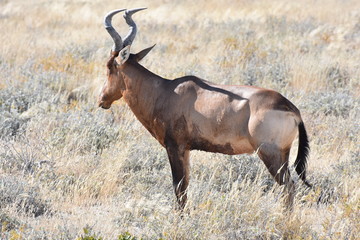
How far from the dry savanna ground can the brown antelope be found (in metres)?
0.39

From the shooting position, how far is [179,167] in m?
6.62

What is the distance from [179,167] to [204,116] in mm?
687

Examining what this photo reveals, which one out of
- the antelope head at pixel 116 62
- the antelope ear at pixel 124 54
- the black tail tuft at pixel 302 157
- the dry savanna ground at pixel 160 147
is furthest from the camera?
the antelope head at pixel 116 62

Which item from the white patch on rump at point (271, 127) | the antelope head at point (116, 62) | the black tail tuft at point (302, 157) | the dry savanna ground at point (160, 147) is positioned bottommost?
the dry savanna ground at point (160, 147)

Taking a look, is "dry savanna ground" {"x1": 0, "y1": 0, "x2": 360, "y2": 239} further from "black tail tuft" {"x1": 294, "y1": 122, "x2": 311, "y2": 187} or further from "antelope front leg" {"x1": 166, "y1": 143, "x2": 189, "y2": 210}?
"black tail tuft" {"x1": 294, "y1": 122, "x2": 311, "y2": 187}

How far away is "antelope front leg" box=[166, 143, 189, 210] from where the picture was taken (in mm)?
6570

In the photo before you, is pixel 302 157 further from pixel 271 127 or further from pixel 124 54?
pixel 124 54

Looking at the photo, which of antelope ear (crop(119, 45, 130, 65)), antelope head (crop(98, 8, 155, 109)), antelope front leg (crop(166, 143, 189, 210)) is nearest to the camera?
antelope front leg (crop(166, 143, 189, 210))

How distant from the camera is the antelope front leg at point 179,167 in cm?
→ 657

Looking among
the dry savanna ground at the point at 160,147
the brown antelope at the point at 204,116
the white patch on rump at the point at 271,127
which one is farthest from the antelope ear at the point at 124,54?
the white patch on rump at the point at 271,127

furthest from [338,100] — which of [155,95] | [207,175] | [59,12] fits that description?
[59,12]

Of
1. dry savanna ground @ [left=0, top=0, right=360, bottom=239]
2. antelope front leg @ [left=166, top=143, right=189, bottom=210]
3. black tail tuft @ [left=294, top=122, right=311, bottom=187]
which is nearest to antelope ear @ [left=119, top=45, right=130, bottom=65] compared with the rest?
antelope front leg @ [left=166, top=143, right=189, bottom=210]

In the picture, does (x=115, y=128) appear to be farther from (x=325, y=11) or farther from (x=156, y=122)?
(x=325, y=11)

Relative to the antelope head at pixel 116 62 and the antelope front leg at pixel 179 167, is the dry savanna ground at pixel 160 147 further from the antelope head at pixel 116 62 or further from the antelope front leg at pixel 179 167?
the antelope head at pixel 116 62
